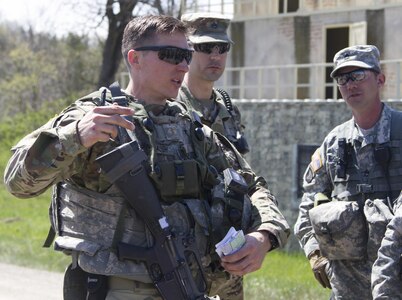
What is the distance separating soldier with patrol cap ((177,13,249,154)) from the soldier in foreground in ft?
4.98

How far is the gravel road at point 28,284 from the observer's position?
8.10 meters

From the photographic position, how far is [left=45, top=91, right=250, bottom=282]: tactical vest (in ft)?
10.6

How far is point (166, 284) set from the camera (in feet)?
10.4

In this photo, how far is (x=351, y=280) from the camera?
15.2ft

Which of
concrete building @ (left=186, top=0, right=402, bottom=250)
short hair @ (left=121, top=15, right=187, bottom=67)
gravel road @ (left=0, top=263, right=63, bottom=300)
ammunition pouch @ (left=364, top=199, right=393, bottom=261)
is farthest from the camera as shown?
concrete building @ (left=186, top=0, right=402, bottom=250)

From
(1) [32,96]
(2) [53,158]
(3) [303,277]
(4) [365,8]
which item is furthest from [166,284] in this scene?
(1) [32,96]

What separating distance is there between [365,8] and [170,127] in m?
14.1

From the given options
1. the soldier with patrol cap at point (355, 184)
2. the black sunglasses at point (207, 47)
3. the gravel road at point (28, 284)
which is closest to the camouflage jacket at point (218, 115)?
the black sunglasses at point (207, 47)

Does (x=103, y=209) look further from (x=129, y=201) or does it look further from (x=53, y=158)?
(x=53, y=158)

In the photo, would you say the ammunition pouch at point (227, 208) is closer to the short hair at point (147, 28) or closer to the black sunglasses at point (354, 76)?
the short hair at point (147, 28)

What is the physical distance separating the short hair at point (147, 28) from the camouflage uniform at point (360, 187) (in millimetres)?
1617

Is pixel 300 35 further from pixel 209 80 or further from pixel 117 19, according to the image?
pixel 209 80

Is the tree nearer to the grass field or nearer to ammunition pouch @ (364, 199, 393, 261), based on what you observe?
the grass field

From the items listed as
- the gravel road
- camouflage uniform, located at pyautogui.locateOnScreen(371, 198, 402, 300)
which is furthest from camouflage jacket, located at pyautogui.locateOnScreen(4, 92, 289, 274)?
the gravel road
